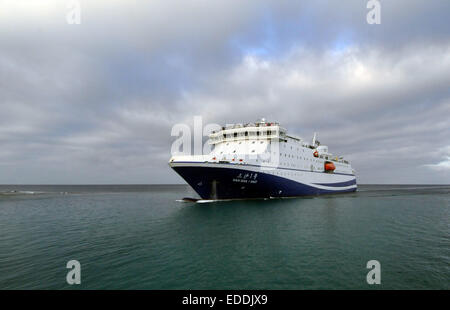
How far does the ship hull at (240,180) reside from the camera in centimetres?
3053

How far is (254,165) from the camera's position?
109 feet

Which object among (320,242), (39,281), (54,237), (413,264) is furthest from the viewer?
(54,237)

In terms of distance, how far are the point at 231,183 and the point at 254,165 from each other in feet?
15.3

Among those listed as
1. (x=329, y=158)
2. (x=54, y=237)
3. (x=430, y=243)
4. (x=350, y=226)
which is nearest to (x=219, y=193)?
(x=350, y=226)

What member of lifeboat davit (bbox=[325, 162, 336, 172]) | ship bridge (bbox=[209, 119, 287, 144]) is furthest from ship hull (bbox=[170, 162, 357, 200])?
lifeboat davit (bbox=[325, 162, 336, 172])

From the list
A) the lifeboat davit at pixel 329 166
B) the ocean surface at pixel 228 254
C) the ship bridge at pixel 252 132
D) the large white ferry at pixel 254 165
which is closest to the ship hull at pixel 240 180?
the large white ferry at pixel 254 165

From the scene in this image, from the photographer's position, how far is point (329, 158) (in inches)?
2290

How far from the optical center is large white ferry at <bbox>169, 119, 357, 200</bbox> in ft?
101
